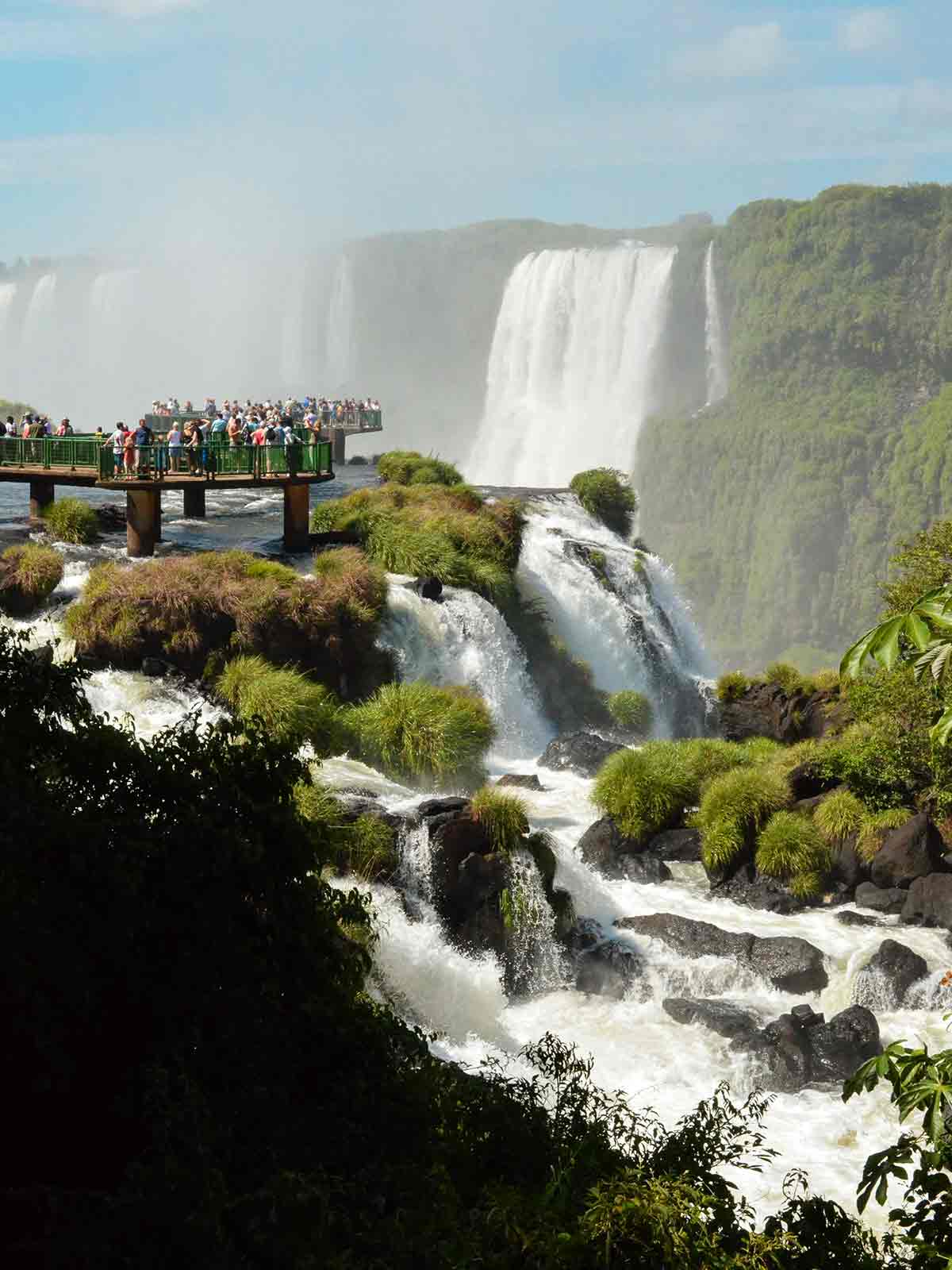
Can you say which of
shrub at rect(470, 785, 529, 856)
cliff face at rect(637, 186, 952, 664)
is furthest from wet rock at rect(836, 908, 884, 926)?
cliff face at rect(637, 186, 952, 664)

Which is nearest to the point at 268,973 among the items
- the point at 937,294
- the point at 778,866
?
the point at 778,866

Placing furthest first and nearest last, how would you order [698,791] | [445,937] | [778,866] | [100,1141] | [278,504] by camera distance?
[278,504], [698,791], [778,866], [445,937], [100,1141]

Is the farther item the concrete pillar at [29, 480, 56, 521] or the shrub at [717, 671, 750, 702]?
the shrub at [717, 671, 750, 702]

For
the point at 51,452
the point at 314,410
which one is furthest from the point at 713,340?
the point at 51,452

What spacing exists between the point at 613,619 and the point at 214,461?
9381mm

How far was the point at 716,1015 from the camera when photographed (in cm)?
1847

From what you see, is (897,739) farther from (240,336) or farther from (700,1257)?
(240,336)

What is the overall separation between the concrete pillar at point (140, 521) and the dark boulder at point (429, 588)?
5.19m

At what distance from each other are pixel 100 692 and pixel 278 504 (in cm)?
1370

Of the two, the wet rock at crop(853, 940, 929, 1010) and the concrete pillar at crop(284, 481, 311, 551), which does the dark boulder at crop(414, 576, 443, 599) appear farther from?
the wet rock at crop(853, 940, 929, 1010)

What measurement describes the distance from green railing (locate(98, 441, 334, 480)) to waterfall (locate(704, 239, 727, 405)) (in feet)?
200

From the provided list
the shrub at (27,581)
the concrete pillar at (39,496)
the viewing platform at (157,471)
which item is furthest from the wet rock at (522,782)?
→ the concrete pillar at (39,496)

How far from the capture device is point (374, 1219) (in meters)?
7.26

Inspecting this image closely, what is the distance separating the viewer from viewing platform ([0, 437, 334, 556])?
2741 cm
